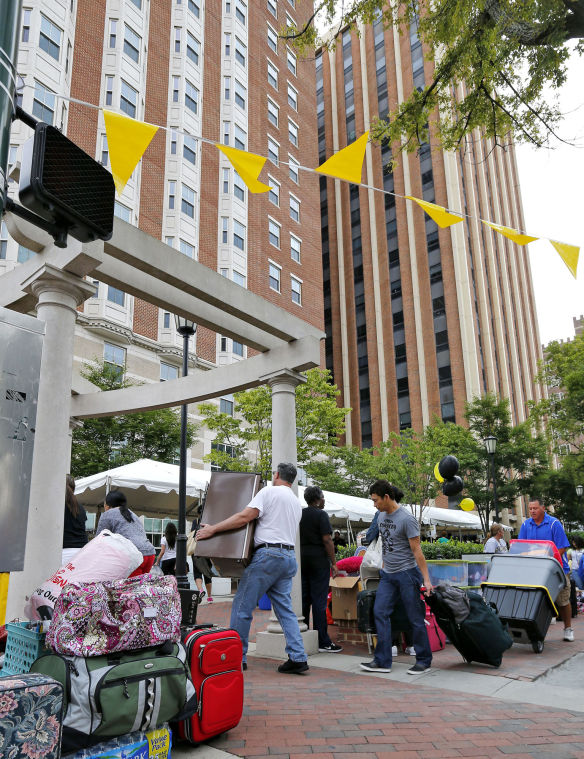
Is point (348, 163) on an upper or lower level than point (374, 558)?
upper

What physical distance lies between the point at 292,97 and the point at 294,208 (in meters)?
10.6

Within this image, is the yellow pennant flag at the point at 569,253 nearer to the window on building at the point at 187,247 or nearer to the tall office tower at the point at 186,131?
the tall office tower at the point at 186,131

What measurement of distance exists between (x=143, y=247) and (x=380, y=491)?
3.39 m

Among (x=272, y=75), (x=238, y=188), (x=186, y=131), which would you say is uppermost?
(x=272, y=75)

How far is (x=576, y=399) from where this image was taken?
26.9m

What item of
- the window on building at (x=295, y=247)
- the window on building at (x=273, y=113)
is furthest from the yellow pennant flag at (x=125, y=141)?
the window on building at (x=273, y=113)

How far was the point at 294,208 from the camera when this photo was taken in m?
45.0

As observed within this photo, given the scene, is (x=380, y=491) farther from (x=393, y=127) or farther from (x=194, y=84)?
(x=194, y=84)

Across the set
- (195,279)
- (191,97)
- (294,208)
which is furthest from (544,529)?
(294,208)

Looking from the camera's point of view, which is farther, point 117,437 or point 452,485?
point 117,437

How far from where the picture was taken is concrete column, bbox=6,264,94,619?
4383 millimetres

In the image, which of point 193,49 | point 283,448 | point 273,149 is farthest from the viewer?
point 273,149

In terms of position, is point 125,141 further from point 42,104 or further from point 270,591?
point 42,104

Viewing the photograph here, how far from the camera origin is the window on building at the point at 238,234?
124 ft
